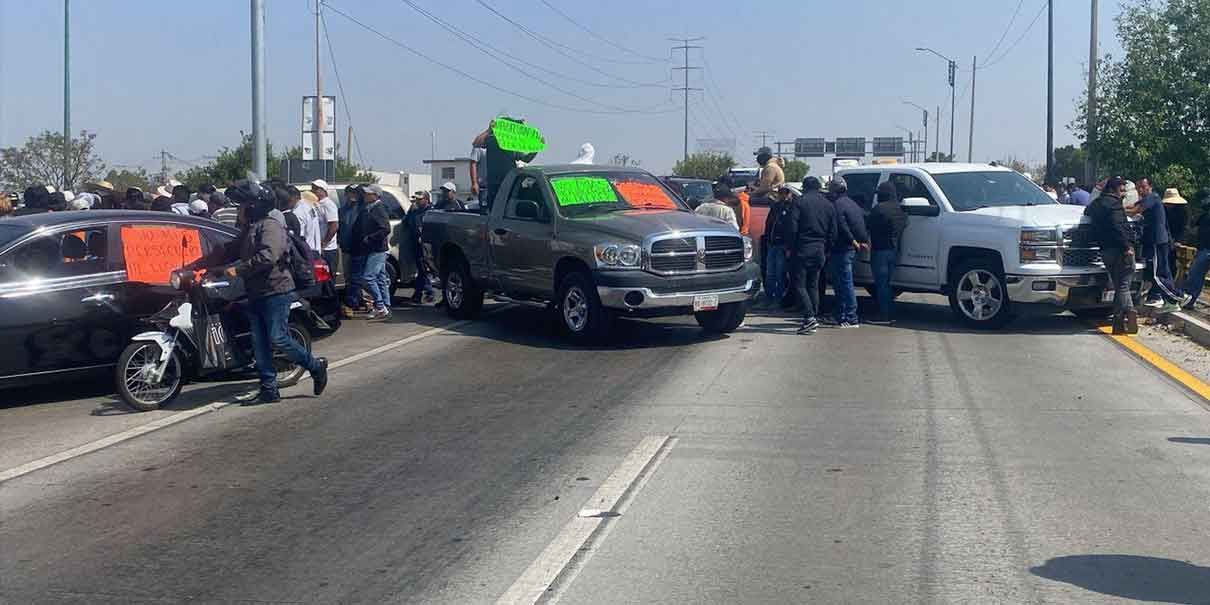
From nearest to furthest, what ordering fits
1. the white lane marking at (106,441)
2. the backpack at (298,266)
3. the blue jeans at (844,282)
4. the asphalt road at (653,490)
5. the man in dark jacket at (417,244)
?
the asphalt road at (653,490)
the white lane marking at (106,441)
the backpack at (298,266)
the blue jeans at (844,282)
the man in dark jacket at (417,244)

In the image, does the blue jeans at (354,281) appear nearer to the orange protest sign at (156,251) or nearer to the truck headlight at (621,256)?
the truck headlight at (621,256)

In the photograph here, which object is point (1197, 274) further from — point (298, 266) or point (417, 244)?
point (298, 266)

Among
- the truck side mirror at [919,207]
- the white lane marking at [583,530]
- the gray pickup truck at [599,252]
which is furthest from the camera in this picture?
the truck side mirror at [919,207]

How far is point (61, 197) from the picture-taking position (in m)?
17.2

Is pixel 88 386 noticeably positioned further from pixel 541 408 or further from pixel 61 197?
pixel 61 197

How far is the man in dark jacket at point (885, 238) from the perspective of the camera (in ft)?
49.1

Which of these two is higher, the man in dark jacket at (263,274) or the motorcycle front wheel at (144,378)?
the man in dark jacket at (263,274)

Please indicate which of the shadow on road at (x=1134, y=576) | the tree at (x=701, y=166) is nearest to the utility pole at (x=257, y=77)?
the shadow on road at (x=1134, y=576)

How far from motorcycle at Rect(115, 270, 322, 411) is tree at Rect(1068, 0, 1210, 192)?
2184 centimetres

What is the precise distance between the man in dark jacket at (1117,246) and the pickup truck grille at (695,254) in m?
3.98

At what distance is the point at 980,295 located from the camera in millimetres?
14461

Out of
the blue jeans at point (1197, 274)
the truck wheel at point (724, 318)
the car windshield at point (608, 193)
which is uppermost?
the car windshield at point (608, 193)

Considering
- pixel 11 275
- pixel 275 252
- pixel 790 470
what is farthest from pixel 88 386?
pixel 790 470

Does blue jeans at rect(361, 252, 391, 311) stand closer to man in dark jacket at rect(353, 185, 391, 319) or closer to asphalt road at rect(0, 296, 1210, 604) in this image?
man in dark jacket at rect(353, 185, 391, 319)
